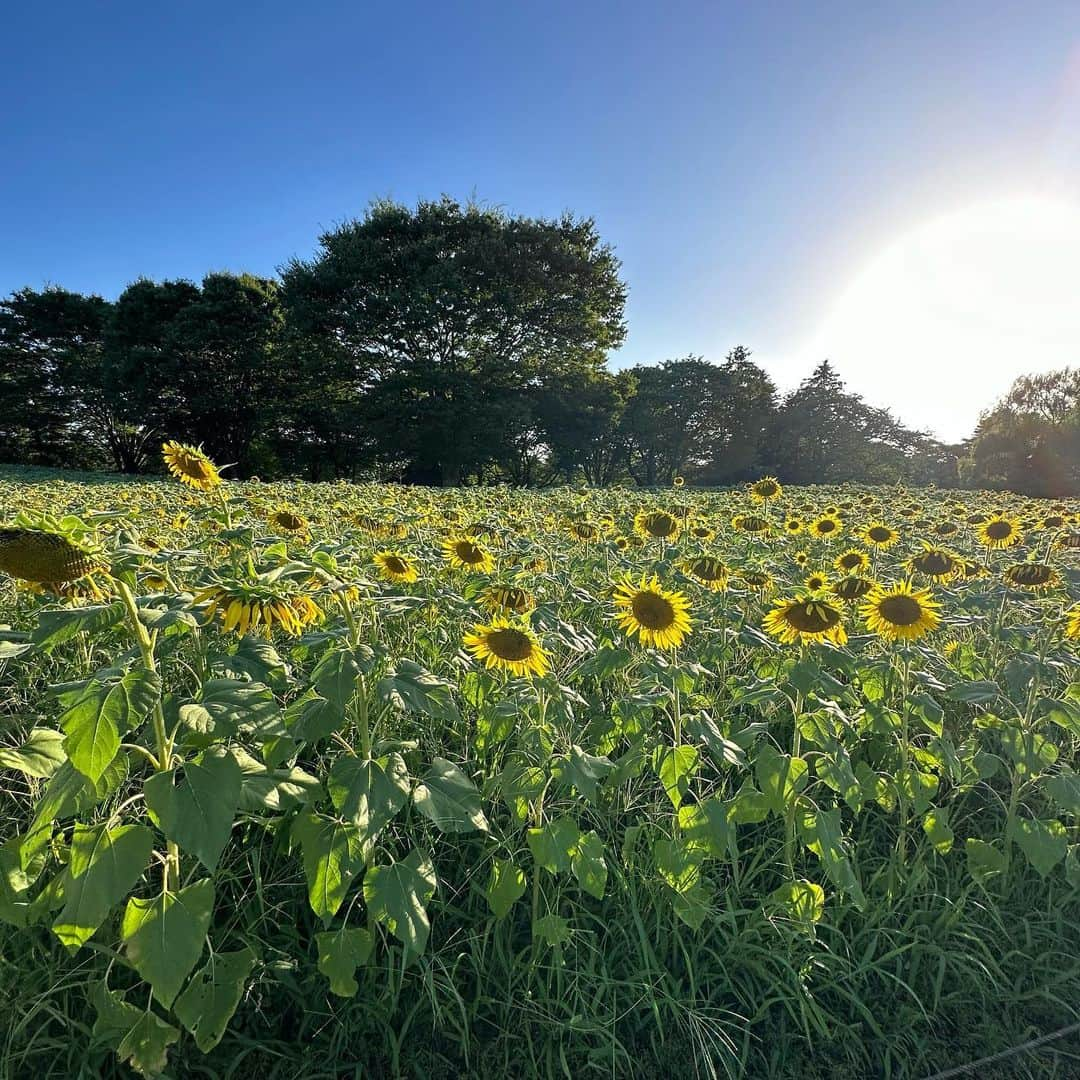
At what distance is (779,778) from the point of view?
5.22 ft

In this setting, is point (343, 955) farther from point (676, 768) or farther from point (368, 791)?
point (676, 768)

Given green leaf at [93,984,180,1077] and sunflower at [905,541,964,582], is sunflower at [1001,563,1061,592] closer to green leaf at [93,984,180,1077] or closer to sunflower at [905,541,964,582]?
sunflower at [905,541,964,582]

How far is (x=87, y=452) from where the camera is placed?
35750 mm

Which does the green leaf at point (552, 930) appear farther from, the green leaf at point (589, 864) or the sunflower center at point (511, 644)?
the sunflower center at point (511, 644)

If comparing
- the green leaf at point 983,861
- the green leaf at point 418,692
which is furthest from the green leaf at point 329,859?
the green leaf at point 983,861

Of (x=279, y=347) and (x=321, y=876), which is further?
(x=279, y=347)

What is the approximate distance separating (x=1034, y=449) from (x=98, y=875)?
3697 cm

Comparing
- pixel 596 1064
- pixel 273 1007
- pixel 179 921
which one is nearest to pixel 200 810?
pixel 179 921

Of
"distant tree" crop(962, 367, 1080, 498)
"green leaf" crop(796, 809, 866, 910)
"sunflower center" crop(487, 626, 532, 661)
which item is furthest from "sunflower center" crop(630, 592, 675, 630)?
"distant tree" crop(962, 367, 1080, 498)

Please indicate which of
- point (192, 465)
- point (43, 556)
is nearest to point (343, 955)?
point (43, 556)

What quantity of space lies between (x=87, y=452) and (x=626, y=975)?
45.3m

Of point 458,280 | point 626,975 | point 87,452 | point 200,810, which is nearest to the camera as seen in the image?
point 200,810

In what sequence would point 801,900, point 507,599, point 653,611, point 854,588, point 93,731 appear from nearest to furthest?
point 93,731 → point 801,900 → point 653,611 → point 507,599 → point 854,588

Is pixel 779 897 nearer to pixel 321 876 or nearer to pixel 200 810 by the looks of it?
pixel 321 876
